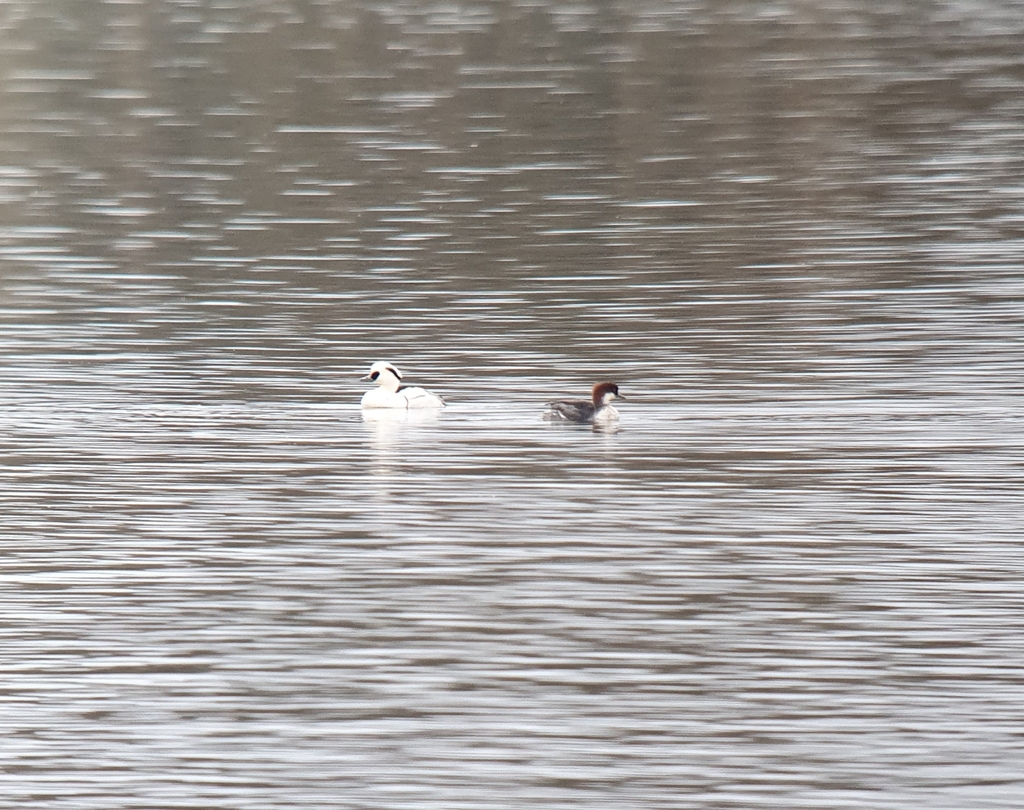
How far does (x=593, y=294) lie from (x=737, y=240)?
4783 millimetres

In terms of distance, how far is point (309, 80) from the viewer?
207ft

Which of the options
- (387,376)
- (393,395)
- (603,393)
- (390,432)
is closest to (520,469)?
(603,393)

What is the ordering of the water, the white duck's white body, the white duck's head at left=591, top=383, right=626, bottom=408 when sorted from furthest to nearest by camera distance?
the white duck's white body → the white duck's head at left=591, top=383, right=626, bottom=408 → the water

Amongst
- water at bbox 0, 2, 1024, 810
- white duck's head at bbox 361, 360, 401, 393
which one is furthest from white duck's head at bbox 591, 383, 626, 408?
white duck's head at bbox 361, 360, 401, 393

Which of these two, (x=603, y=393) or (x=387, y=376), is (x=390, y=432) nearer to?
(x=387, y=376)

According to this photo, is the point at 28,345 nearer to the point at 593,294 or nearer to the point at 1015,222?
the point at 593,294

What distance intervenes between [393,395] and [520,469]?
2.86 m

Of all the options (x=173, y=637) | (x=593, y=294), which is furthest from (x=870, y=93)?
(x=173, y=637)

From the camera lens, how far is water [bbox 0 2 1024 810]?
13.1 m

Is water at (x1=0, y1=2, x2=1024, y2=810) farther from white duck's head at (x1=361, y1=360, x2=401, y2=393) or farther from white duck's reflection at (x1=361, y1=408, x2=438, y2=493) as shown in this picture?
white duck's head at (x1=361, y1=360, x2=401, y2=393)

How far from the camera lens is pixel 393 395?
2339 cm

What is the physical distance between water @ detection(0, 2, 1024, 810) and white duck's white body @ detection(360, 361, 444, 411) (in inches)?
8.5

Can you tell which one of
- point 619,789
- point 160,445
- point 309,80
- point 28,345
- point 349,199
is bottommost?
point 619,789

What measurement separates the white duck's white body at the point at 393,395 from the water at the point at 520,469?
0.71 ft
